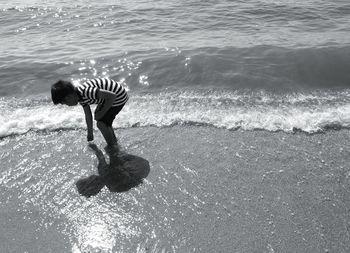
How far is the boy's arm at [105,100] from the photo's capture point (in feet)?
15.1

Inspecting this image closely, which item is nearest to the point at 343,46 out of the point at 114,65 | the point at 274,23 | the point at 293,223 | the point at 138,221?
the point at 274,23

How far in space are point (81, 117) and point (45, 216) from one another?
7.96 feet

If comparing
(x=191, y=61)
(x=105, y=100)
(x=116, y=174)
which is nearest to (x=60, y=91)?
(x=105, y=100)

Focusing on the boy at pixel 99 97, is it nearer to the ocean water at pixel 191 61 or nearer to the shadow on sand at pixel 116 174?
the shadow on sand at pixel 116 174

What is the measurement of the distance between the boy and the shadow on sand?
335 mm

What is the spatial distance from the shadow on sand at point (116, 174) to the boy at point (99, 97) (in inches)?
13.2

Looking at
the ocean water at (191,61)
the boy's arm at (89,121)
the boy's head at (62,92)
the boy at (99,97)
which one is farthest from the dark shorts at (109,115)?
the ocean water at (191,61)

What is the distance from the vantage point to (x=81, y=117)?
6012 millimetres

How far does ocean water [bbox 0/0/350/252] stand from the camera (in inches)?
143

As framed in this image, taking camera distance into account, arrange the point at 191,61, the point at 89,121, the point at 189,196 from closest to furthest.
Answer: the point at 189,196 < the point at 89,121 < the point at 191,61

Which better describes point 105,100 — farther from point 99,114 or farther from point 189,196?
point 189,196

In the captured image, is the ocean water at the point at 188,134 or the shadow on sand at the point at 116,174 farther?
the shadow on sand at the point at 116,174

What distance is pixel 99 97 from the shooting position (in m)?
4.62

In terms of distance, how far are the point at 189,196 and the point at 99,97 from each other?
5.77ft
